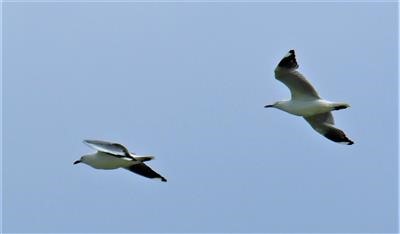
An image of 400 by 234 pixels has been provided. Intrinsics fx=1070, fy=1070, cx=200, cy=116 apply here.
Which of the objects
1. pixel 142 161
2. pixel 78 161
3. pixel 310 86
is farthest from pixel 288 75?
pixel 78 161

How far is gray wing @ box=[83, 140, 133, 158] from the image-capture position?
19703 mm

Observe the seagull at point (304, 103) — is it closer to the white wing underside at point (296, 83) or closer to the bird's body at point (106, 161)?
the white wing underside at point (296, 83)

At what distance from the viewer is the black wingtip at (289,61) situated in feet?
67.7

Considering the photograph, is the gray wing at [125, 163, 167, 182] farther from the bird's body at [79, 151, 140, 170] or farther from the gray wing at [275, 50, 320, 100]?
the gray wing at [275, 50, 320, 100]

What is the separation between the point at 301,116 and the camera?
71.0 ft

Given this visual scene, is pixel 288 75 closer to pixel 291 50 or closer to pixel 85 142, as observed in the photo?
pixel 291 50

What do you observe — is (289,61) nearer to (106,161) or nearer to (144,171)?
(144,171)

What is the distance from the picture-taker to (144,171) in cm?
2200

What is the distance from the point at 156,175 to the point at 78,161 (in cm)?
173

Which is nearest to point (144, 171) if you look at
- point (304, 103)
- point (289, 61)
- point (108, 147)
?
point (108, 147)

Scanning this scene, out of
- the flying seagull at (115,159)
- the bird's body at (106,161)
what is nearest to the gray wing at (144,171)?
the flying seagull at (115,159)

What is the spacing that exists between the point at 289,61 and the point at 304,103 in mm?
963

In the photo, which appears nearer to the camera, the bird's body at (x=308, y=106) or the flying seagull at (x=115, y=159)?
the flying seagull at (x=115, y=159)

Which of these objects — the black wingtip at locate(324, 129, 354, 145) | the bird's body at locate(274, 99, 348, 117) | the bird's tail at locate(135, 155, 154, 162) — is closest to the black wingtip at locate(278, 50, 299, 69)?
the bird's body at locate(274, 99, 348, 117)
